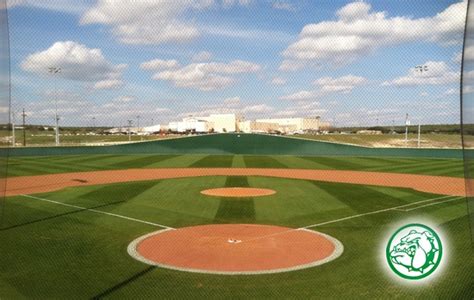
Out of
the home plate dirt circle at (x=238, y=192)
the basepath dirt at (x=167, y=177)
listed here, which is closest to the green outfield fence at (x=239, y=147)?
the basepath dirt at (x=167, y=177)

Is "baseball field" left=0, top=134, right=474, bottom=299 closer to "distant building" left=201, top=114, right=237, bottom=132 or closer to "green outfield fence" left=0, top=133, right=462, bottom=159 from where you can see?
"green outfield fence" left=0, top=133, right=462, bottom=159

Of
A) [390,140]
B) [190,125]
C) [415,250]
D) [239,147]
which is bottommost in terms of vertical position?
[239,147]

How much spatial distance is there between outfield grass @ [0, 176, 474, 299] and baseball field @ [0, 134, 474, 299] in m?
0.04

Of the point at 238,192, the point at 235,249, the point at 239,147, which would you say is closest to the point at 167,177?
the point at 238,192

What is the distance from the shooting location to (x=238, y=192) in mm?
19562

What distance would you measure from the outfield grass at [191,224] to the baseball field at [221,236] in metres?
0.04

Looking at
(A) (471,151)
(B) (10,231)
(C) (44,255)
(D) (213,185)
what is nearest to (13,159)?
(D) (213,185)

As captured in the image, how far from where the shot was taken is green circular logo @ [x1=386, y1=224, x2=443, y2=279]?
5098mm

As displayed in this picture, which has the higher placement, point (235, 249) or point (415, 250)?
point (415, 250)

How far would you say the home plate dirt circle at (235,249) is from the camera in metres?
9.11

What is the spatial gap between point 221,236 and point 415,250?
690 cm

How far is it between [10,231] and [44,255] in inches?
114

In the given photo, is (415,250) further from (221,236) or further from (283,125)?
(283,125)

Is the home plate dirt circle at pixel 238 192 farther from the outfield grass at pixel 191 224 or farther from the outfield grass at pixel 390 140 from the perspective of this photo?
the outfield grass at pixel 390 140
